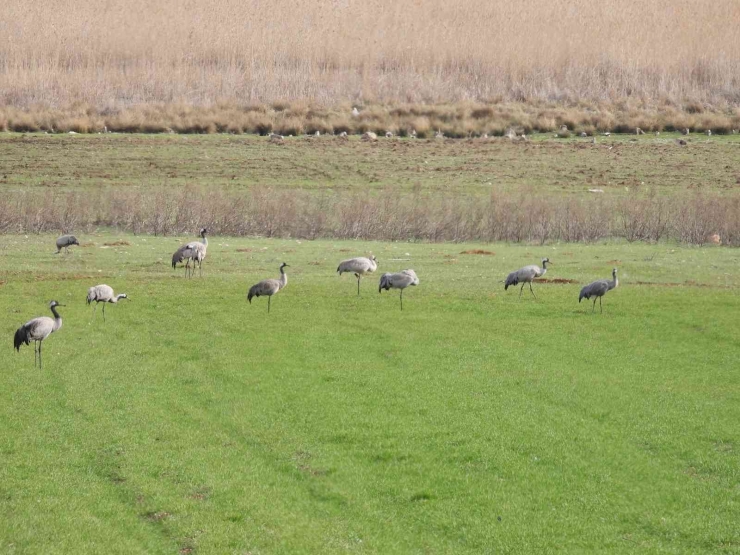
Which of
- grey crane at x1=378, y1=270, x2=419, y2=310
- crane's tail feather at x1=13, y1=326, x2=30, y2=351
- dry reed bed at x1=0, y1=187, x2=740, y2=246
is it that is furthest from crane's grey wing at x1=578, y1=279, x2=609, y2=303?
dry reed bed at x1=0, y1=187, x2=740, y2=246

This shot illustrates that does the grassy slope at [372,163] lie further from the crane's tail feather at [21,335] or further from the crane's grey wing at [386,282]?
the crane's tail feather at [21,335]

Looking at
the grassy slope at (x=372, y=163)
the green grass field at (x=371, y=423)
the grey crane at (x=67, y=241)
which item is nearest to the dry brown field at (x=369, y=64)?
the grassy slope at (x=372, y=163)

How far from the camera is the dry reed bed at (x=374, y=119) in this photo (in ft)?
238

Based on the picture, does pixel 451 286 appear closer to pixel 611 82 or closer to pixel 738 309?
pixel 738 309

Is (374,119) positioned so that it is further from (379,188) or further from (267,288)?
(267,288)

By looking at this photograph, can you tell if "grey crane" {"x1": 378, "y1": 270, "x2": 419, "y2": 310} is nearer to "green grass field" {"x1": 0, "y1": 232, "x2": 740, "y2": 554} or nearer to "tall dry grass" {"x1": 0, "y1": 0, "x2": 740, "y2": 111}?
"green grass field" {"x1": 0, "y1": 232, "x2": 740, "y2": 554}

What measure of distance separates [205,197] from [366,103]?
3061 centimetres

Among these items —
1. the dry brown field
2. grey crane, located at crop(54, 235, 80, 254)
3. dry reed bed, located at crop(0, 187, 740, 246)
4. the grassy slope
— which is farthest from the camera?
the dry brown field

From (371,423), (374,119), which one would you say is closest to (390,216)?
(374,119)

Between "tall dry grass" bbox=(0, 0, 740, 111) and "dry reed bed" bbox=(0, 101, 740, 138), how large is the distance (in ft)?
6.94

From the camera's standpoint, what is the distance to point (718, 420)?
16.8 m

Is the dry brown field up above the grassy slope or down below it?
above

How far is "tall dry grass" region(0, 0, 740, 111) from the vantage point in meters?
80.7

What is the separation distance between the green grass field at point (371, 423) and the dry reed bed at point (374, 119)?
4405 centimetres
